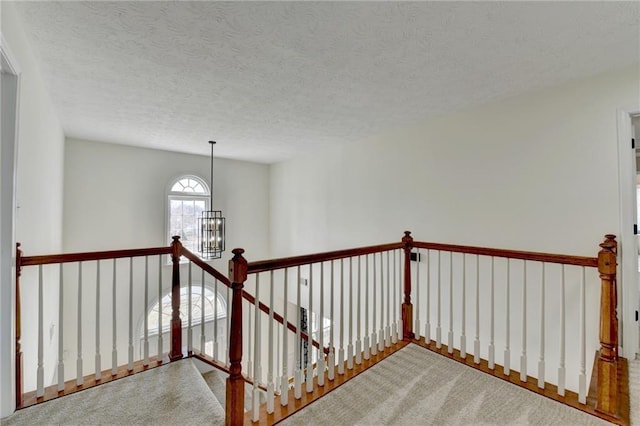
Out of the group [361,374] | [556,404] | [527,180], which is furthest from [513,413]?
[527,180]

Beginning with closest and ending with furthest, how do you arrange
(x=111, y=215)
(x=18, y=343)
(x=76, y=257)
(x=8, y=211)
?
1. (x=8, y=211)
2. (x=18, y=343)
3. (x=76, y=257)
4. (x=111, y=215)

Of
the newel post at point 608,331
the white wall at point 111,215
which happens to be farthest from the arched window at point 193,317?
the newel post at point 608,331

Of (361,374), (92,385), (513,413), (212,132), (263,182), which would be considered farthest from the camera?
(263,182)

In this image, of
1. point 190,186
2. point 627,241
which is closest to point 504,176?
point 627,241

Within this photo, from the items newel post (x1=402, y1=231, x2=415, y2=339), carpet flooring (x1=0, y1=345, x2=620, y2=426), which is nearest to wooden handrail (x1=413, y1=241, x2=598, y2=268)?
newel post (x1=402, y1=231, x2=415, y2=339)

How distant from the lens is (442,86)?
8.43ft

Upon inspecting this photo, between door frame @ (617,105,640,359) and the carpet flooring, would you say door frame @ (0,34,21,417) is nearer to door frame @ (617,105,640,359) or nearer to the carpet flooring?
the carpet flooring

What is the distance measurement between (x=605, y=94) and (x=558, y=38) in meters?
0.89

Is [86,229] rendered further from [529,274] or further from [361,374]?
[529,274]

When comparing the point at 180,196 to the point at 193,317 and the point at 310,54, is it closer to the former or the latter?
the point at 193,317

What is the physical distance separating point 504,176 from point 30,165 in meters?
4.04

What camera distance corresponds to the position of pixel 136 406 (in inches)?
72.1

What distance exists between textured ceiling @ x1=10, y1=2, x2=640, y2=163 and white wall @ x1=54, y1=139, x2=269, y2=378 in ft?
4.51

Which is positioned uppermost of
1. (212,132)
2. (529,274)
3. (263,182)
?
(212,132)
